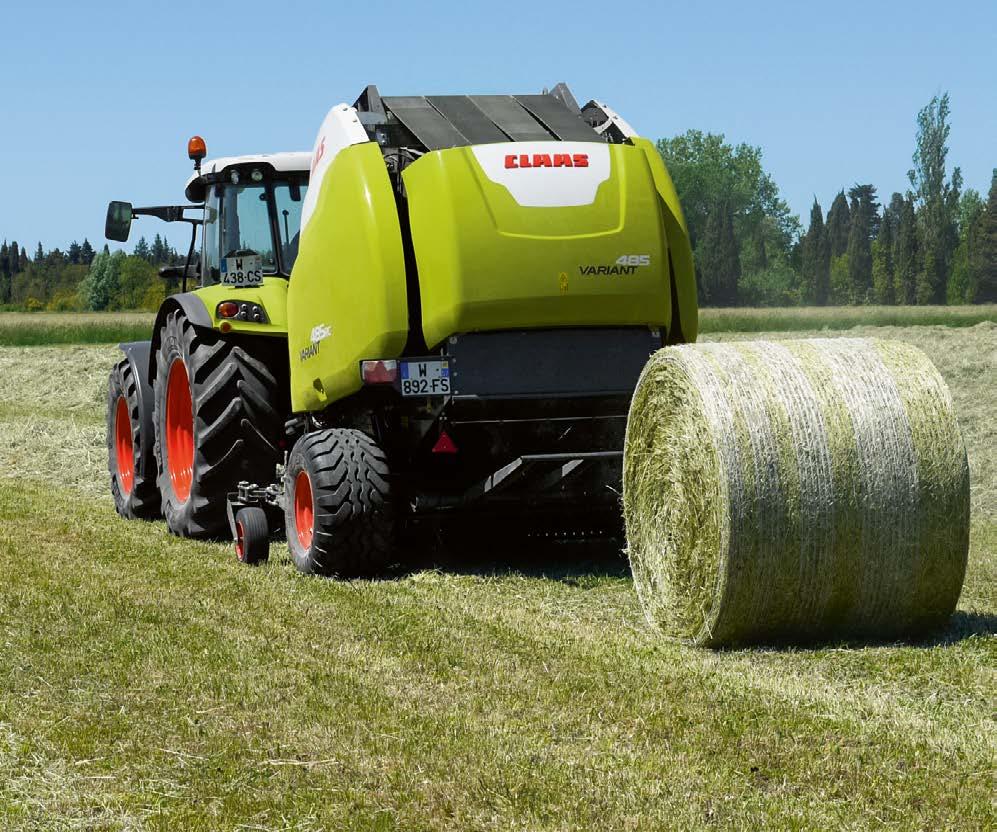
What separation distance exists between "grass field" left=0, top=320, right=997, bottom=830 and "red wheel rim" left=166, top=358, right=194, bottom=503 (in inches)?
80.9

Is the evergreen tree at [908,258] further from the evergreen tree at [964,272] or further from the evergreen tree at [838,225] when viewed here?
the evergreen tree at [838,225]

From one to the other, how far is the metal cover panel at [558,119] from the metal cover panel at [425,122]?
1.95 feet

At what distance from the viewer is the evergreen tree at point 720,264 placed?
3135 inches

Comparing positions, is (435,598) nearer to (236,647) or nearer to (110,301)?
(236,647)

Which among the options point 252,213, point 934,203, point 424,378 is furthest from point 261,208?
point 934,203

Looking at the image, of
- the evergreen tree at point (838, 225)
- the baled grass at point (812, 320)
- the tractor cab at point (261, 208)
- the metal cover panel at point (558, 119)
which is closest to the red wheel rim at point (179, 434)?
the tractor cab at point (261, 208)

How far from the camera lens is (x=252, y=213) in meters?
9.86

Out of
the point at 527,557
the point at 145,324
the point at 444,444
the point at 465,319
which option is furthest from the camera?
the point at 145,324

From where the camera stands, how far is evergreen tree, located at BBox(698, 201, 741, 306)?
79625 millimetres

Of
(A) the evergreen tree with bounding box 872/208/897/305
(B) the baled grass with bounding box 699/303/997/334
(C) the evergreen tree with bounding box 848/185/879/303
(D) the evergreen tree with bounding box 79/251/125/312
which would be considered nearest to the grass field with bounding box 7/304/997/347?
(B) the baled grass with bounding box 699/303/997/334

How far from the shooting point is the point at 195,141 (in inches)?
411

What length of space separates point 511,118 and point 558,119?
0.91 feet

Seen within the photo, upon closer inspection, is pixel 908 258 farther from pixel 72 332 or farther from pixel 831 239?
pixel 72 332

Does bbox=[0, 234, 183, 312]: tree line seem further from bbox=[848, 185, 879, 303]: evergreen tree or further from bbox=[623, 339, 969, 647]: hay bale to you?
bbox=[623, 339, 969, 647]: hay bale
